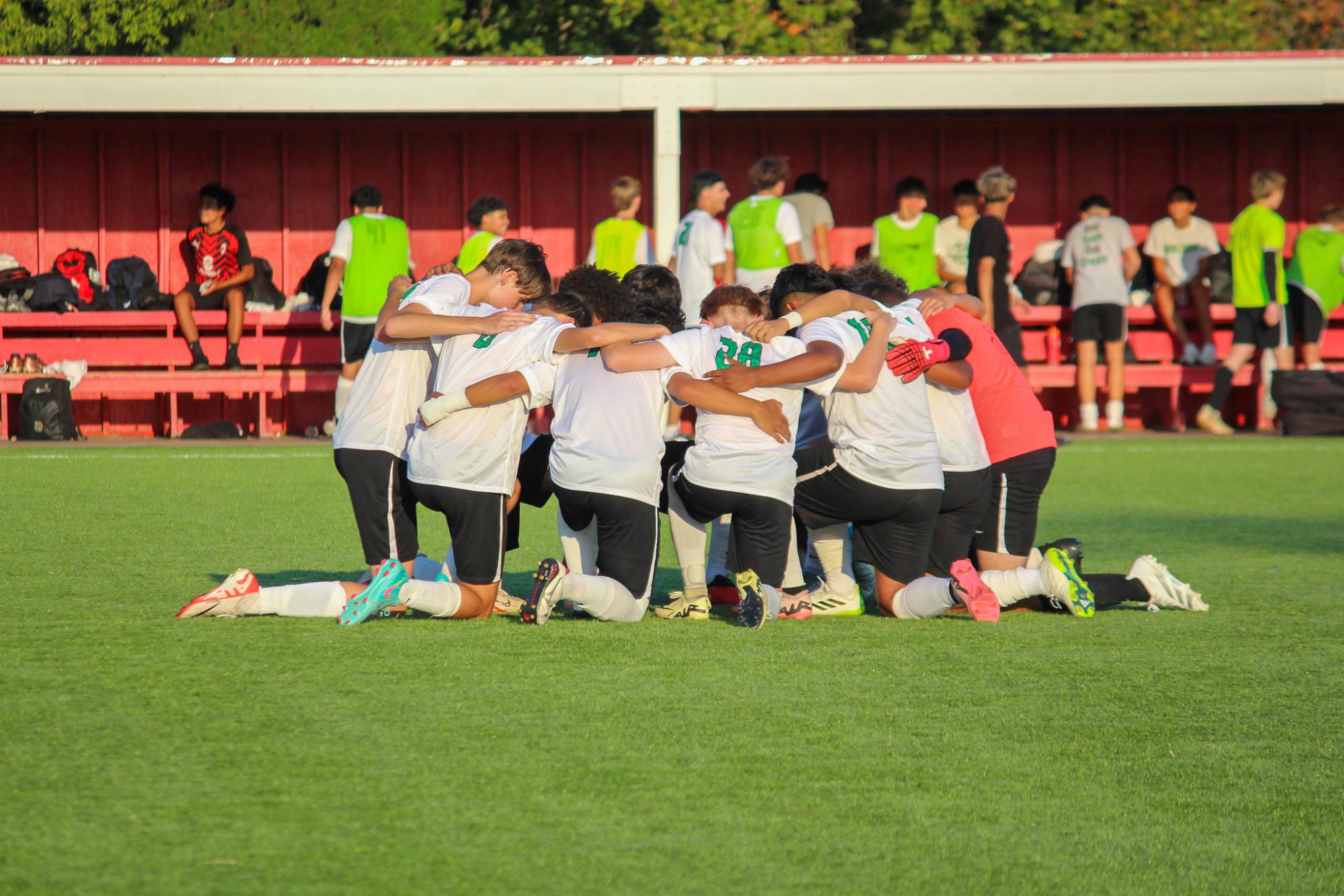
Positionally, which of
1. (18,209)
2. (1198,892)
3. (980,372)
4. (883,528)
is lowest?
(1198,892)

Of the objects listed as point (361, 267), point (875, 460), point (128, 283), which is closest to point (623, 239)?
point (361, 267)

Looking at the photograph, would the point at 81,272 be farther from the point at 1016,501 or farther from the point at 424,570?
the point at 1016,501

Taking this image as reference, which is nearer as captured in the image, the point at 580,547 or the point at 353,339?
the point at 580,547

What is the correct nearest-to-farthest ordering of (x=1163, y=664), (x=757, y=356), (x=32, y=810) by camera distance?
1. (x=32, y=810)
2. (x=1163, y=664)
3. (x=757, y=356)

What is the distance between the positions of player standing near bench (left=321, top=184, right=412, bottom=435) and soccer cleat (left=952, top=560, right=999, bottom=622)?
7.52 meters

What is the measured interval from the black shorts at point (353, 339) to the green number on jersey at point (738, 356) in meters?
7.28

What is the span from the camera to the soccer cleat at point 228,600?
489 centimetres

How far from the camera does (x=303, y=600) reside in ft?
16.5

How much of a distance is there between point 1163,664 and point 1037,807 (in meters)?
1.60

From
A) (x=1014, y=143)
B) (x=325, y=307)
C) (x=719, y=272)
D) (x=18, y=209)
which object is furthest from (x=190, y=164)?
(x=1014, y=143)

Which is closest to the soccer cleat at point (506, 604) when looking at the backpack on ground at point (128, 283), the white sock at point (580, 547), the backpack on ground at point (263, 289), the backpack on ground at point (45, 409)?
the white sock at point (580, 547)

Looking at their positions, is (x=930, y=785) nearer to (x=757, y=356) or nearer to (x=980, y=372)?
(x=757, y=356)

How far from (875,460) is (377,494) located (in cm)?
185

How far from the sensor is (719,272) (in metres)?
11.7
